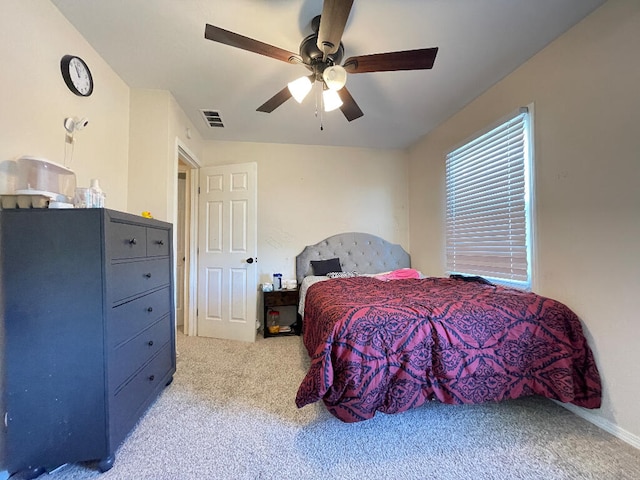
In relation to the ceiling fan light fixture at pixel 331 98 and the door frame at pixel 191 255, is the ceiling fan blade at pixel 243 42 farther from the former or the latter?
the door frame at pixel 191 255

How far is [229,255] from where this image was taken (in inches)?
129

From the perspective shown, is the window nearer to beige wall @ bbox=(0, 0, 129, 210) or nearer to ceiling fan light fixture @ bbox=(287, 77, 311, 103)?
ceiling fan light fixture @ bbox=(287, 77, 311, 103)

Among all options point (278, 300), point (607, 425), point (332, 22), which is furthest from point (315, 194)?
point (607, 425)

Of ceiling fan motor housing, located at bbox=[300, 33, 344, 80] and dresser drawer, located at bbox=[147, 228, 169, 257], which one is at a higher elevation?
ceiling fan motor housing, located at bbox=[300, 33, 344, 80]

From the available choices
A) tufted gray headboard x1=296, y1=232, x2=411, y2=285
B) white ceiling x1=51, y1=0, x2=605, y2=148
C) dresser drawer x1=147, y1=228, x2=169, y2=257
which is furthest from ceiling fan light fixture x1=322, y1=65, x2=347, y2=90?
tufted gray headboard x1=296, y1=232, x2=411, y2=285

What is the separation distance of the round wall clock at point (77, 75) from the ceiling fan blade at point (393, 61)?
1.75m

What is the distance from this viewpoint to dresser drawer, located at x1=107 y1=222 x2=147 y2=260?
Result: 1372 mm

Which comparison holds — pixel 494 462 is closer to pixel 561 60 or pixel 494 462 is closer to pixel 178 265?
pixel 561 60

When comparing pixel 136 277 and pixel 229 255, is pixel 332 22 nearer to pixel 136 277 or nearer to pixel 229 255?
pixel 136 277

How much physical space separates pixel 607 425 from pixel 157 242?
3068mm

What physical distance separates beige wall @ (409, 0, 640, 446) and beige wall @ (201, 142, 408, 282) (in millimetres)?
1953

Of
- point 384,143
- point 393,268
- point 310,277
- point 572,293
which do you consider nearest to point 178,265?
point 310,277

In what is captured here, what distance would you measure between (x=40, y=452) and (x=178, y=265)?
259 cm

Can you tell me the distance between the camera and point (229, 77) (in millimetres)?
2297
